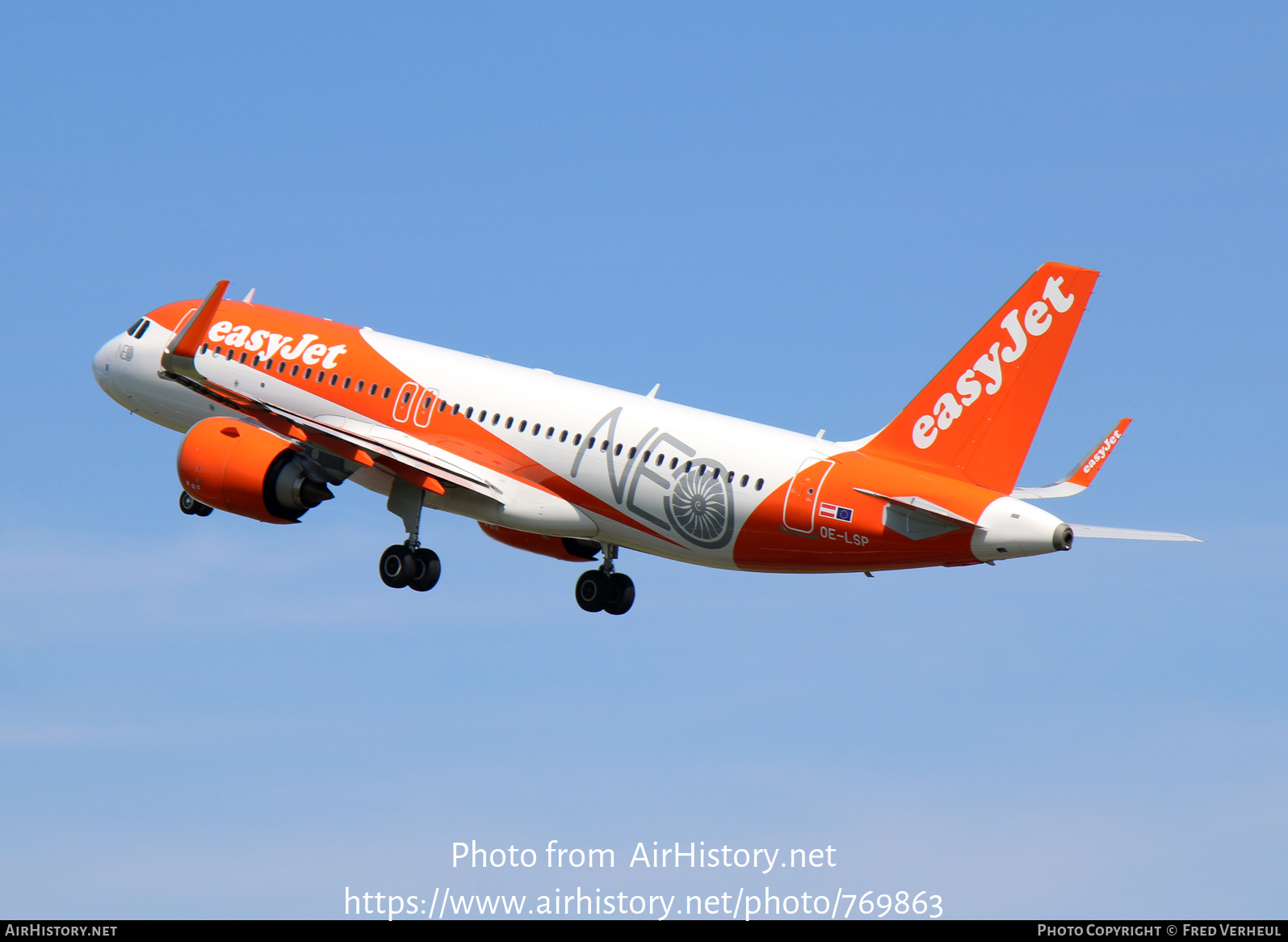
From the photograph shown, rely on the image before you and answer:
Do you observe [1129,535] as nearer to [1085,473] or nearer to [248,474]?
[1085,473]

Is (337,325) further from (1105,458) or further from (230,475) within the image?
(1105,458)

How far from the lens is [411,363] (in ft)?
147

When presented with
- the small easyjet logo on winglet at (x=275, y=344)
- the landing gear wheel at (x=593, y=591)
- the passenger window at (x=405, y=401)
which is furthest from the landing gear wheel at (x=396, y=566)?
the small easyjet logo on winglet at (x=275, y=344)

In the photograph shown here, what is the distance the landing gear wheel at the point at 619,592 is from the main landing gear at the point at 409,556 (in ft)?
14.6

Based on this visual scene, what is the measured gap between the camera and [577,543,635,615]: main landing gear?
45.3 metres

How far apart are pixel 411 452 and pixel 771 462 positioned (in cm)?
916

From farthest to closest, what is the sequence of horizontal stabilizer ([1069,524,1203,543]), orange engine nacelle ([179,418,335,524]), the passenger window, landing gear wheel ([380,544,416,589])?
the passenger window, landing gear wheel ([380,544,416,589]), orange engine nacelle ([179,418,335,524]), horizontal stabilizer ([1069,524,1203,543])

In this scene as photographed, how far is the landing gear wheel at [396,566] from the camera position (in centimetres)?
4328

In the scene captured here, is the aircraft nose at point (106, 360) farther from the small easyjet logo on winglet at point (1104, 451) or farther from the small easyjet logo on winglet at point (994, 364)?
the small easyjet logo on winglet at point (1104, 451)

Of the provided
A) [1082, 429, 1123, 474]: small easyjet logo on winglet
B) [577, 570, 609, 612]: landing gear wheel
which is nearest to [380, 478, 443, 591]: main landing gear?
[577, 570, 609, 612]: landing gear wheel

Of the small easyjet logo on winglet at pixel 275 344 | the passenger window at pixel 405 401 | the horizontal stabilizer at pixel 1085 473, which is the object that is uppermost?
the small easyjet logo on winglet at pixel 275 344

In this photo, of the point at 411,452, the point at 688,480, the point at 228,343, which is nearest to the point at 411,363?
the point at 411,452

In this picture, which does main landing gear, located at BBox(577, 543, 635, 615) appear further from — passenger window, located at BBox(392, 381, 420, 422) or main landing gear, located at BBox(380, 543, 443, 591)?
passenger window, located at BBox(392, 381, 420, 422)

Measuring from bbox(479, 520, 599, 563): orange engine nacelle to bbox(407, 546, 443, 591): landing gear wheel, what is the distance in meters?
1.78
